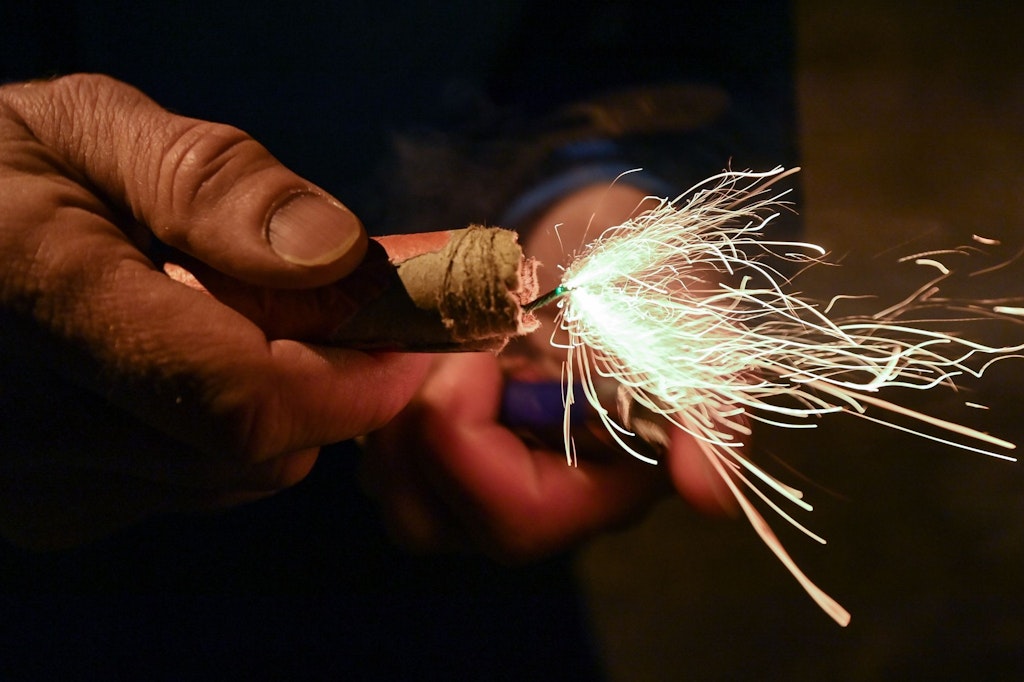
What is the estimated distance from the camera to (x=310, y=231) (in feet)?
1.83

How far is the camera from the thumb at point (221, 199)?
1.82ft

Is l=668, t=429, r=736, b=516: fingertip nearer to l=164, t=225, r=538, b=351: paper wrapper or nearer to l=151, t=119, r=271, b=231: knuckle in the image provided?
l=164, t=225, r=538, b=351: paper wrapper

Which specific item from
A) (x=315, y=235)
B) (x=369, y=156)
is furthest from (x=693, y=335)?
(x=369, y=156)

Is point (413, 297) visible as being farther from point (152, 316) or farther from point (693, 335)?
point (693, 335)

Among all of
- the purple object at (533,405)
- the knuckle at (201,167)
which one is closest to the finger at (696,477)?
the purple object at (533,405)

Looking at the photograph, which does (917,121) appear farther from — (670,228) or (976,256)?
(670,228)

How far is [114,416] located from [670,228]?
2.32 ft

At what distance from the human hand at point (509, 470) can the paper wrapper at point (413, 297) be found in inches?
12.1

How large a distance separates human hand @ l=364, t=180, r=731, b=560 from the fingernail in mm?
405

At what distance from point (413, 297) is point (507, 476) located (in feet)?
1.39

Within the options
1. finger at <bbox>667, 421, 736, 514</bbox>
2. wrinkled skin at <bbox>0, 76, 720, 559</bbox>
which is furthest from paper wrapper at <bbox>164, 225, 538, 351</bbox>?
finger at <bbox>667, 421, 736, 514</bbox>

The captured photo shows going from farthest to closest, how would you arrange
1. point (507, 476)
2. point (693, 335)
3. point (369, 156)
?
point (369, 156)
point (507, 476)
point (693, 335)

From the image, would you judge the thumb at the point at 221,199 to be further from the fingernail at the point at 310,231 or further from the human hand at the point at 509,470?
the human hand at the point at 509,470

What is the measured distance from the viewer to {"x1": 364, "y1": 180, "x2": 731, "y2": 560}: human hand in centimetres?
91
